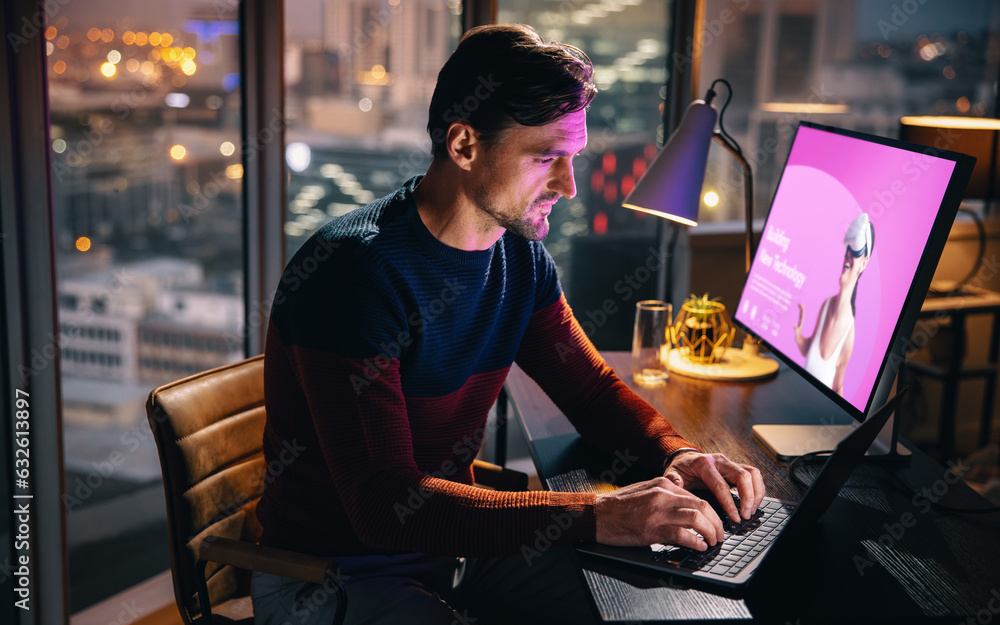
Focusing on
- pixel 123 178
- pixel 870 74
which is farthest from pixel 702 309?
pixel 870 74

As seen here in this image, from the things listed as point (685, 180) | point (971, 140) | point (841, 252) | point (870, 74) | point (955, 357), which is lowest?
point (955, 357)

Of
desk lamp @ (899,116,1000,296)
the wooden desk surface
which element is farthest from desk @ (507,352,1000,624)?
the wooden desk surface

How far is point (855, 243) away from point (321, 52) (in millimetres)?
1776

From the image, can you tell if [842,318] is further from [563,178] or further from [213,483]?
[213,483]

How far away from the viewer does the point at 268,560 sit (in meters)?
1.09

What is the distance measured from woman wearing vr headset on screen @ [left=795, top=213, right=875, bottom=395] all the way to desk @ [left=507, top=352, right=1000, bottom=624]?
0.18 metres

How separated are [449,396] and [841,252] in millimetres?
707

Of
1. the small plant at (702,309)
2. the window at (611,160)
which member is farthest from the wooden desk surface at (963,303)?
the small plant at (702,309)

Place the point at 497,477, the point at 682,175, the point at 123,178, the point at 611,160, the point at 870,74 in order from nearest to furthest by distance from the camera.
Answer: the point at 497,477
the point at 682,175
the point at 123,178
the point at 611,160
the point at 870,74

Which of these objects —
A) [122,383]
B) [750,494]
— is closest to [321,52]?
[122,383]

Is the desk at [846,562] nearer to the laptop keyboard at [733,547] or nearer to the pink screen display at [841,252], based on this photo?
the laptop keyboard at [733,547]

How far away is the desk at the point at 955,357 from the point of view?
2.79 m

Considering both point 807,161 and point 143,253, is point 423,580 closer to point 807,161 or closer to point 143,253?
point 807,161

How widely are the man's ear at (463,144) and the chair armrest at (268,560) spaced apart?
0.64 m
